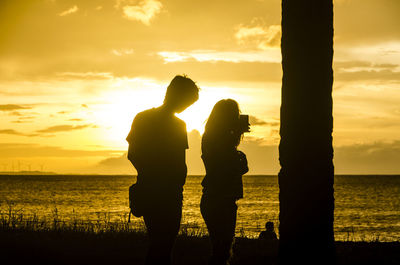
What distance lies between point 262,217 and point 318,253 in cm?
3792

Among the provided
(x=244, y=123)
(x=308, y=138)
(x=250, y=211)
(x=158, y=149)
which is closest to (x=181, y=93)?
(x=158, y=149)

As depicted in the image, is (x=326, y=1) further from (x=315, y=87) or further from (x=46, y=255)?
(x=46, y=255)

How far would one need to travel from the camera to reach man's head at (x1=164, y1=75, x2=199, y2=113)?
4828mm

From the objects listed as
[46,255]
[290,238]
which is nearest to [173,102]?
[290,238]

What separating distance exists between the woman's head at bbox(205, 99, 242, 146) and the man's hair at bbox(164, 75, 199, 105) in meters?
0.61

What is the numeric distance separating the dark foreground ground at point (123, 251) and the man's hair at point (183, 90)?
4.29m

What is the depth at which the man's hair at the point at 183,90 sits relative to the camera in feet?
15.8

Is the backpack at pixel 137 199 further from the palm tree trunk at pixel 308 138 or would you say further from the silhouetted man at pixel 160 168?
the palm tree trunk at pixel 308 138

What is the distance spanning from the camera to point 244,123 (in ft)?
18.2

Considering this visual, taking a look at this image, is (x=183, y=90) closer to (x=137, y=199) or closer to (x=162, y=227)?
(x=137, y=199)

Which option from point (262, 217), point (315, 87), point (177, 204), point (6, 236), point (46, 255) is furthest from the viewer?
point (262, 217)

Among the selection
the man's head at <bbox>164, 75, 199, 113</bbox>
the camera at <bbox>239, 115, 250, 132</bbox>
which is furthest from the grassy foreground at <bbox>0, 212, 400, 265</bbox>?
the man's head at <bbox>164, 75, 199, 113</bbox>

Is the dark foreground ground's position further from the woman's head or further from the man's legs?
the man's legs

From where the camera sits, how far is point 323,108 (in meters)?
5.23
